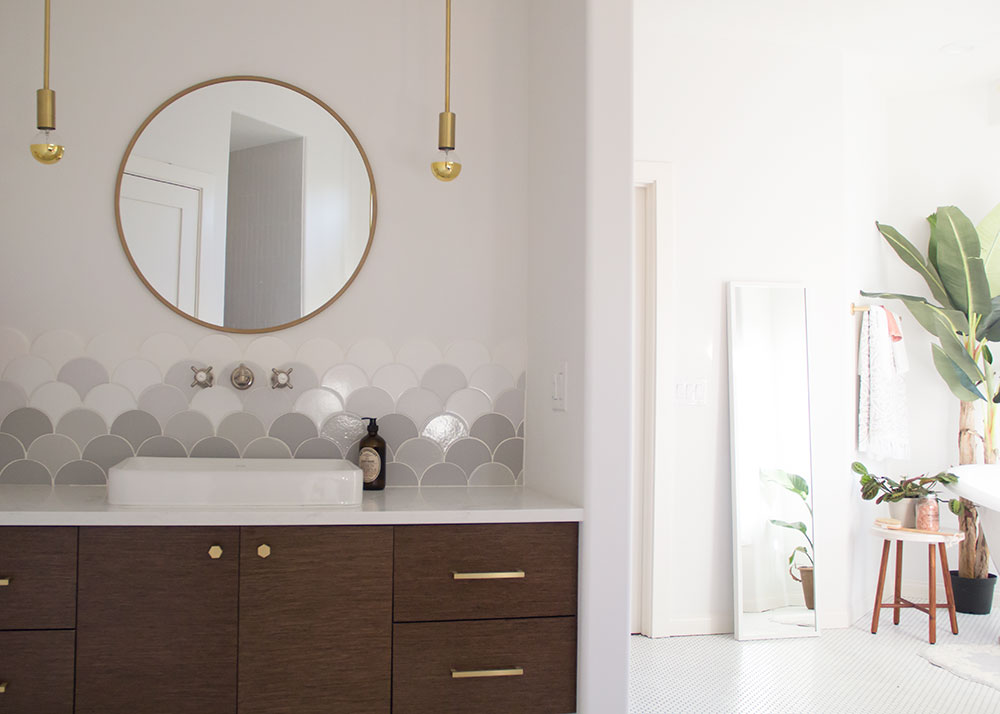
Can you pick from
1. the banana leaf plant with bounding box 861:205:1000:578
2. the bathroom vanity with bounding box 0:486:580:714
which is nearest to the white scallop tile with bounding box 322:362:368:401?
the bathroom vanity with bounding box 0:486:580:714

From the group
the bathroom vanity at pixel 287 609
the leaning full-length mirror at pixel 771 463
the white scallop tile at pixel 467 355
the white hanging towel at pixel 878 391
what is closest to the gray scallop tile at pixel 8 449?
the bathroom vanity at pixel 287 609

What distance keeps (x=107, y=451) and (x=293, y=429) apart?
20.8 inches

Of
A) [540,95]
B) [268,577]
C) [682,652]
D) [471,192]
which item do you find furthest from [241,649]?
[682,652]

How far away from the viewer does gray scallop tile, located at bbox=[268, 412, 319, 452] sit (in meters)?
2.52

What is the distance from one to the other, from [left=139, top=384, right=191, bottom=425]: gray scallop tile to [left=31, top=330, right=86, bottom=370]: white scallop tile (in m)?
0.23

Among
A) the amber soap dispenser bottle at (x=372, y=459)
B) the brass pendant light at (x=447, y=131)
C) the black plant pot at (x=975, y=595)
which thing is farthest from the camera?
the black plant pot at (x=975, y=595)

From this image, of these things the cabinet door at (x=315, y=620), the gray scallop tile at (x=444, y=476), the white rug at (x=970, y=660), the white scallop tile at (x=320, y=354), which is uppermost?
the white scallop tile at (x=320, y=354)

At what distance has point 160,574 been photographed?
1.94m

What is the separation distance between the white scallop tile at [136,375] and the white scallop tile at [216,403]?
13 centimetres

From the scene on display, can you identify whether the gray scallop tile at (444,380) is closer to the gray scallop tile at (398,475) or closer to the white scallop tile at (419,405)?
the white scallop tile at (419,405)

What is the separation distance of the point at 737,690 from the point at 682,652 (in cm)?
45

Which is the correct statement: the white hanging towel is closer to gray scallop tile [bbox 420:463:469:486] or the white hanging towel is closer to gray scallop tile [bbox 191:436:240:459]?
gray scallop tile [bbox 420:463:469:486]

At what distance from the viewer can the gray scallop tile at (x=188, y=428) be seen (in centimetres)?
247

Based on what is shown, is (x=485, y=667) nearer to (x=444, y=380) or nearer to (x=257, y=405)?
(x=444, y=380)
